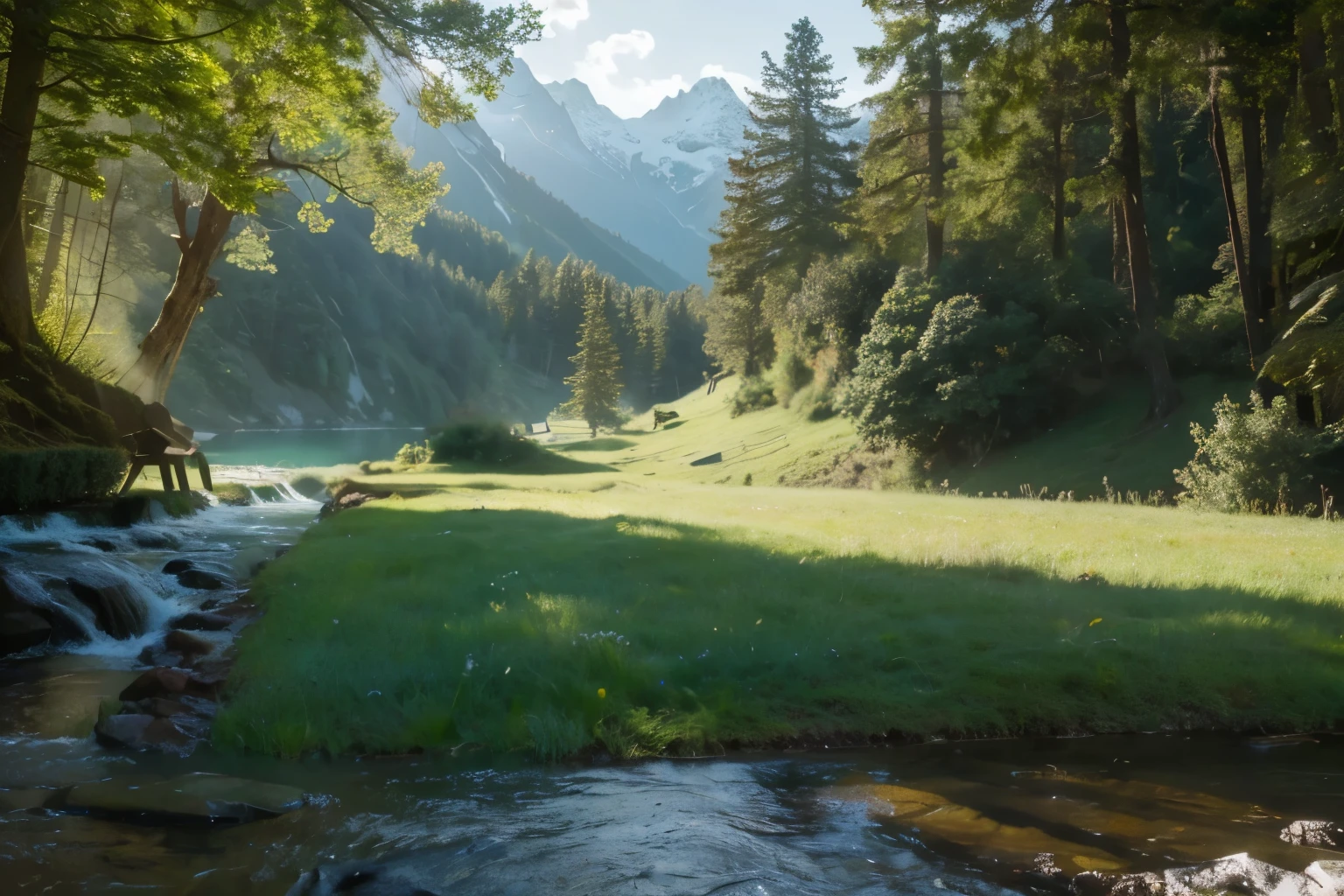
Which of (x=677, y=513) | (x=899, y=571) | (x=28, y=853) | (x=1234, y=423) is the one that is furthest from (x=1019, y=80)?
(x=28, y=853)

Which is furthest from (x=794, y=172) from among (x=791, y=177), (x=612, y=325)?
Answer: (x=612, y=325)

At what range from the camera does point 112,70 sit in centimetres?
1216

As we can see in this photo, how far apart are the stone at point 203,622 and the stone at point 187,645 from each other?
1.99 feet

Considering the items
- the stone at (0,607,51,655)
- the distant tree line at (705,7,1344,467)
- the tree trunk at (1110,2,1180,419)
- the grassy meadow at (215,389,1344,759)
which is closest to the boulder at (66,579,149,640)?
the stone at (0,607,51,655)

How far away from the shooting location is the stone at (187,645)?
8.70 metres

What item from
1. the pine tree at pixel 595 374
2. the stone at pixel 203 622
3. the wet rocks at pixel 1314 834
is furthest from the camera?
the pine tree at pixel 595 374

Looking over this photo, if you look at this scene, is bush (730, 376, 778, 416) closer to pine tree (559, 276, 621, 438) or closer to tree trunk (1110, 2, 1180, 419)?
pine tree (559, 276, 621, 438)

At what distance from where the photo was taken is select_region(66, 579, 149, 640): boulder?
9.94m

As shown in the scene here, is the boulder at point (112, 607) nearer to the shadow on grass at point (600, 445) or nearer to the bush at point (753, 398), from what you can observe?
the bush at point (753, 398)

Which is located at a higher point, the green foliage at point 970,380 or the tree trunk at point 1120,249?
the tree trunk at point 1120,249

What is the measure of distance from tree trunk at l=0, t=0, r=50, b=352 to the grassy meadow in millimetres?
8337

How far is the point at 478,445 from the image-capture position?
4366 centimetres

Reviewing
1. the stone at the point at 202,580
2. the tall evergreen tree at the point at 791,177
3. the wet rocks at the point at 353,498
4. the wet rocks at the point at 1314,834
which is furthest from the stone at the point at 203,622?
the tall evergreen tree at the point at 791,177

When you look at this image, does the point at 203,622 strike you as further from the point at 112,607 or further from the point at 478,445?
the point at 478,445
